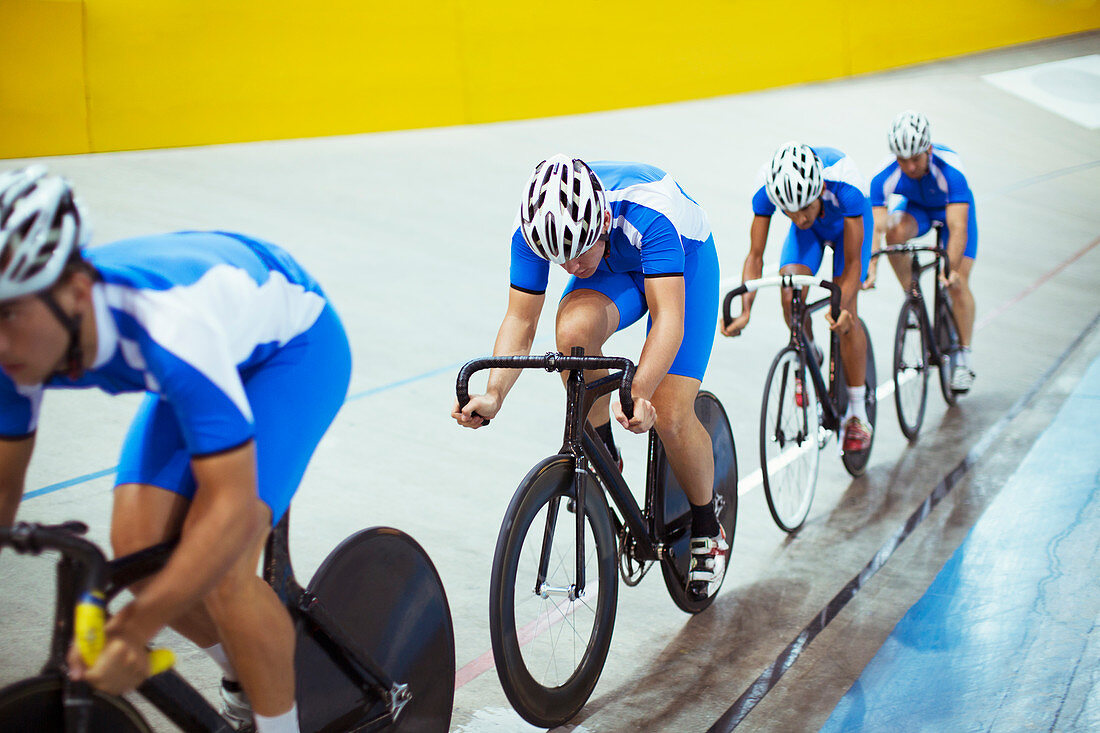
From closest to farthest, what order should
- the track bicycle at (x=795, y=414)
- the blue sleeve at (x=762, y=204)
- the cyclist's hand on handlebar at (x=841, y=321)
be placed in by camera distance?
the track bicycle at (x=795, y=414) < the cyclist's hand on handlebar at (x=841, y=321) < the blue sleeve at (x=762, y=204)

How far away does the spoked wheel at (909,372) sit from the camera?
16.8ft

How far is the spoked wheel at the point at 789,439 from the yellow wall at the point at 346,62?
6.31 metres

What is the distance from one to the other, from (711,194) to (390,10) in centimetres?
375

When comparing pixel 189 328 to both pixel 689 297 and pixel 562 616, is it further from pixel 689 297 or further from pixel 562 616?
pixel 689 297

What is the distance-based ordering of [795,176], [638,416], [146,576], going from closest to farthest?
1. [146,576]
2. [638,416]
3. [795,176]

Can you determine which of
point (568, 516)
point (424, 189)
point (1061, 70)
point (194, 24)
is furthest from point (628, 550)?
point (1061, 70)

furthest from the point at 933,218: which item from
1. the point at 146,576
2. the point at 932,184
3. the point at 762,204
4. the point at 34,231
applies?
the point at 34,231

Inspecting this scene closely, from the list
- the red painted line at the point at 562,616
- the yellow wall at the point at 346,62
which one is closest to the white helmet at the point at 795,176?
the red painted line at the point at 562,616

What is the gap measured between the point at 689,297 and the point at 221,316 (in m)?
1.68

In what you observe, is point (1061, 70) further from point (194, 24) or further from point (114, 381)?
point (114, 381)

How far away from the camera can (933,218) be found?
18.9 ft

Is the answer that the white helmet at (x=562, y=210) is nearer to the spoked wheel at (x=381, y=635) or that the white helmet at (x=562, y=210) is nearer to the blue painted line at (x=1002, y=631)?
the spoked wheel at (x=381, y=635)

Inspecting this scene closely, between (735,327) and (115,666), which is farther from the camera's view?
(735,327)

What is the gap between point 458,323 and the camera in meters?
6.04
